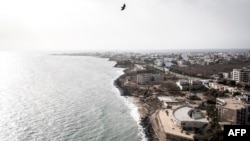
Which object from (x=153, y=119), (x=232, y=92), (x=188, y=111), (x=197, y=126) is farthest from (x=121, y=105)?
(x=232, y=92)

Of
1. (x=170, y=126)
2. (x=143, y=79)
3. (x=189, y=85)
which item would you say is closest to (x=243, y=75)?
(x=189, y=85)

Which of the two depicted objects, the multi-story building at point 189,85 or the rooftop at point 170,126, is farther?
the multi-story building at point 189,85

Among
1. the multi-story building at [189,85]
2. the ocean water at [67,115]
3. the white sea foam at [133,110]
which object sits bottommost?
the white sea foam at [133,110]

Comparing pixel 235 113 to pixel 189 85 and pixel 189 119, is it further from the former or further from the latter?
pixel 189 85

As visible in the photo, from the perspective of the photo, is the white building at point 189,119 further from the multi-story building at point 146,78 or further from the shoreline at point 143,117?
the multi-story building at point 146,78

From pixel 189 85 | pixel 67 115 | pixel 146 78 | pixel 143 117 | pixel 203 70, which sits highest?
pixel 146 78

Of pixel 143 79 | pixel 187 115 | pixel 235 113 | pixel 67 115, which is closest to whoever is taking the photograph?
pixel 235 113

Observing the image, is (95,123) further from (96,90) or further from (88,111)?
(96,90)

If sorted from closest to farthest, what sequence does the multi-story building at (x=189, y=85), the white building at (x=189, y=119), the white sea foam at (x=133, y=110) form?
the white building at (x=189, y=119) < the white sea foam at (x=133, y=110) < the multi-story building at (x=189, y=85)

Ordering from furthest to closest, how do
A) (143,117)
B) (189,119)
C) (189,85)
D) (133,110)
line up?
(189,85)
(133,110)
(143,117)
(189,119)

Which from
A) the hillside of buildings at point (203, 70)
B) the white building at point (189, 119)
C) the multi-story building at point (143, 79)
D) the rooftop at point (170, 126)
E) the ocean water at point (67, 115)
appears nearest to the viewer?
the rooftop at point (170, 126)

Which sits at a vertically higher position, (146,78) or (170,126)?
(146,78)

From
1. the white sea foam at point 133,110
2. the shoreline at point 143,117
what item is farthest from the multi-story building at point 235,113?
the white sea foam at point 133,110
